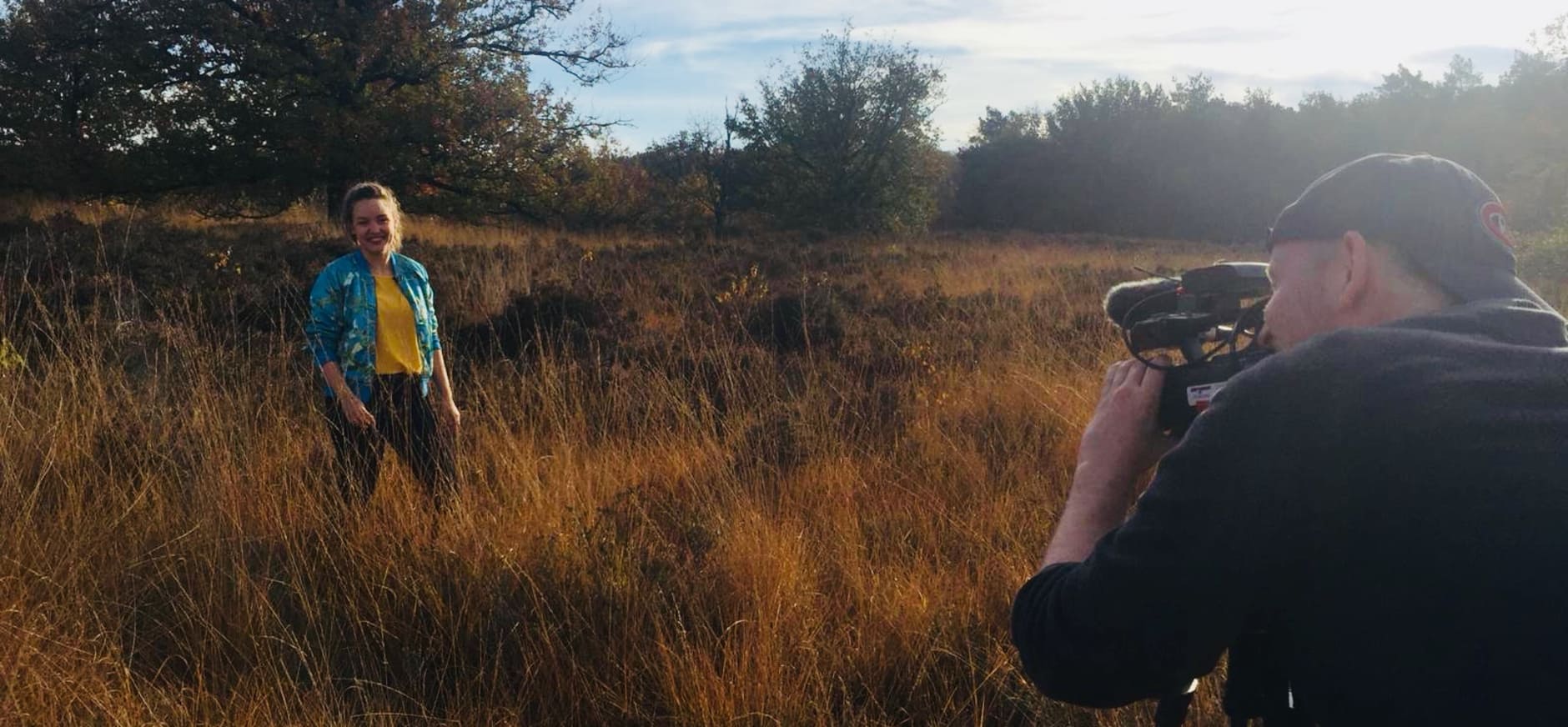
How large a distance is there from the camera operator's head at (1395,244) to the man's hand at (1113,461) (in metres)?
0.22

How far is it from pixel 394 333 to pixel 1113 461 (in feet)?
10.2

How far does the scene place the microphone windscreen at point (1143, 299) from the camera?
1679 millimetres

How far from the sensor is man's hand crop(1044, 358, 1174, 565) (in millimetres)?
1383

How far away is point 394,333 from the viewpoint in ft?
12.3

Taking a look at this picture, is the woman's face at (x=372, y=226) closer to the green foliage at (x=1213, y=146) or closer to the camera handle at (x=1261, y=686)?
the camera handle at (x=1261, y=686)

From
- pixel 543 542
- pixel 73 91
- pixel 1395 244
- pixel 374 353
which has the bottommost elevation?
pixel 543 542

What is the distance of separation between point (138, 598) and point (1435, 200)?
10.6 feet

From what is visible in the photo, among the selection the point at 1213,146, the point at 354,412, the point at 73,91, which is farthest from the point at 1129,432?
the point at 1213,146

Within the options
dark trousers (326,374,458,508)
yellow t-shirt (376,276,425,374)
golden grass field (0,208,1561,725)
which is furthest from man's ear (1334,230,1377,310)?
yellow t-shirt (376,276,425,374)

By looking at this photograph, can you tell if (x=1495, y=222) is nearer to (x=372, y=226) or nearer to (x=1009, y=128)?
(x=372, y=226)

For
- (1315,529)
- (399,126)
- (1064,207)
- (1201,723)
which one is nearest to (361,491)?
(1201,723)

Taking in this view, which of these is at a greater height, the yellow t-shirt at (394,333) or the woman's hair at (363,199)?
the woman's hair at (363,199)

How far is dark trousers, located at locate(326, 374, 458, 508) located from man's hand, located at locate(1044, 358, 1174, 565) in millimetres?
2631

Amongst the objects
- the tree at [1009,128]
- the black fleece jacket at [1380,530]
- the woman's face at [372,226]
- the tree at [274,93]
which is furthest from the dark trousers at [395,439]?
the tree at [1009,128]
